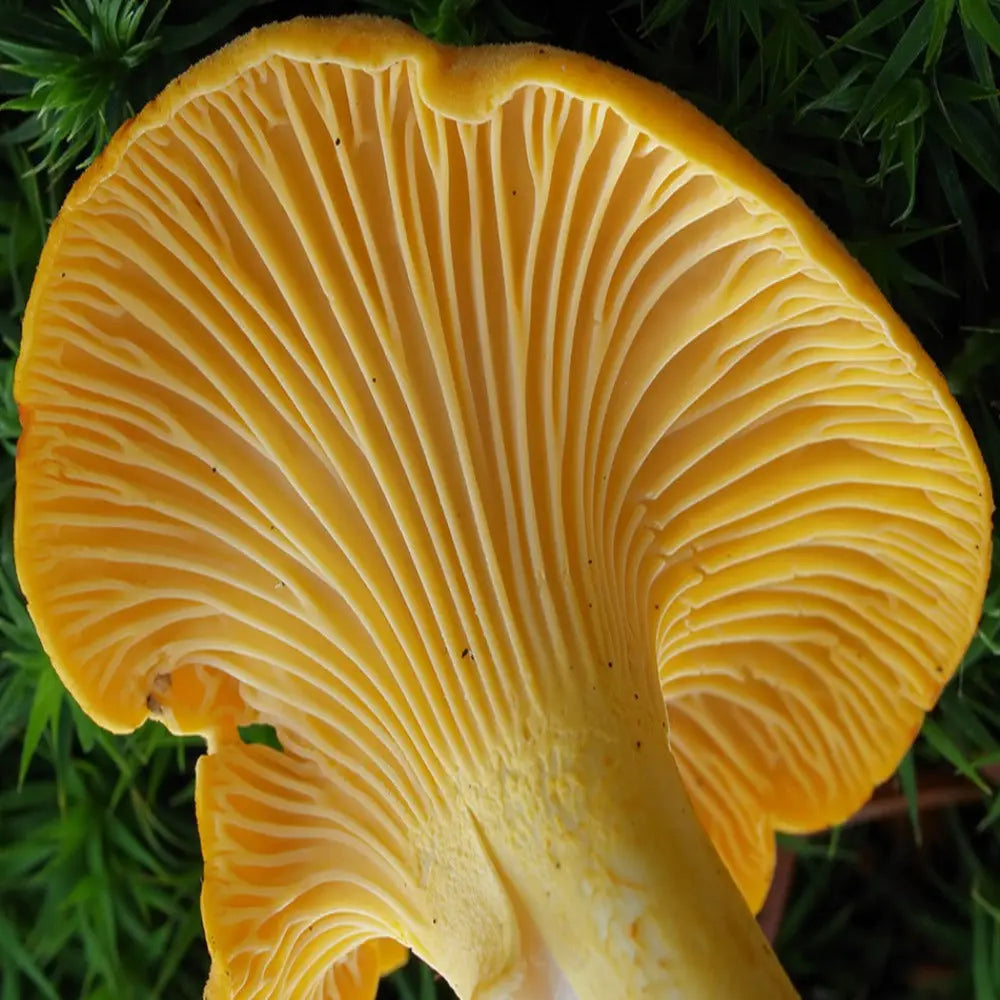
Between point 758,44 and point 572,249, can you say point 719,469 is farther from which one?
point 758,44

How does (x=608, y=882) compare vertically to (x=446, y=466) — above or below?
below

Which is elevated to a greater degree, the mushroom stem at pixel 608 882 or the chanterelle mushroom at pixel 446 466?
the chanterelle mushroom at pixel 446 466

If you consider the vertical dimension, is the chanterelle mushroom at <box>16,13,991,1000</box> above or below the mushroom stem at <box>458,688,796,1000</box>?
above

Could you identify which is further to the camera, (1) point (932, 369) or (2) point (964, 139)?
(2) point (964, 139)

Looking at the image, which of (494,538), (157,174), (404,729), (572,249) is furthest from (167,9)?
(404,729)
